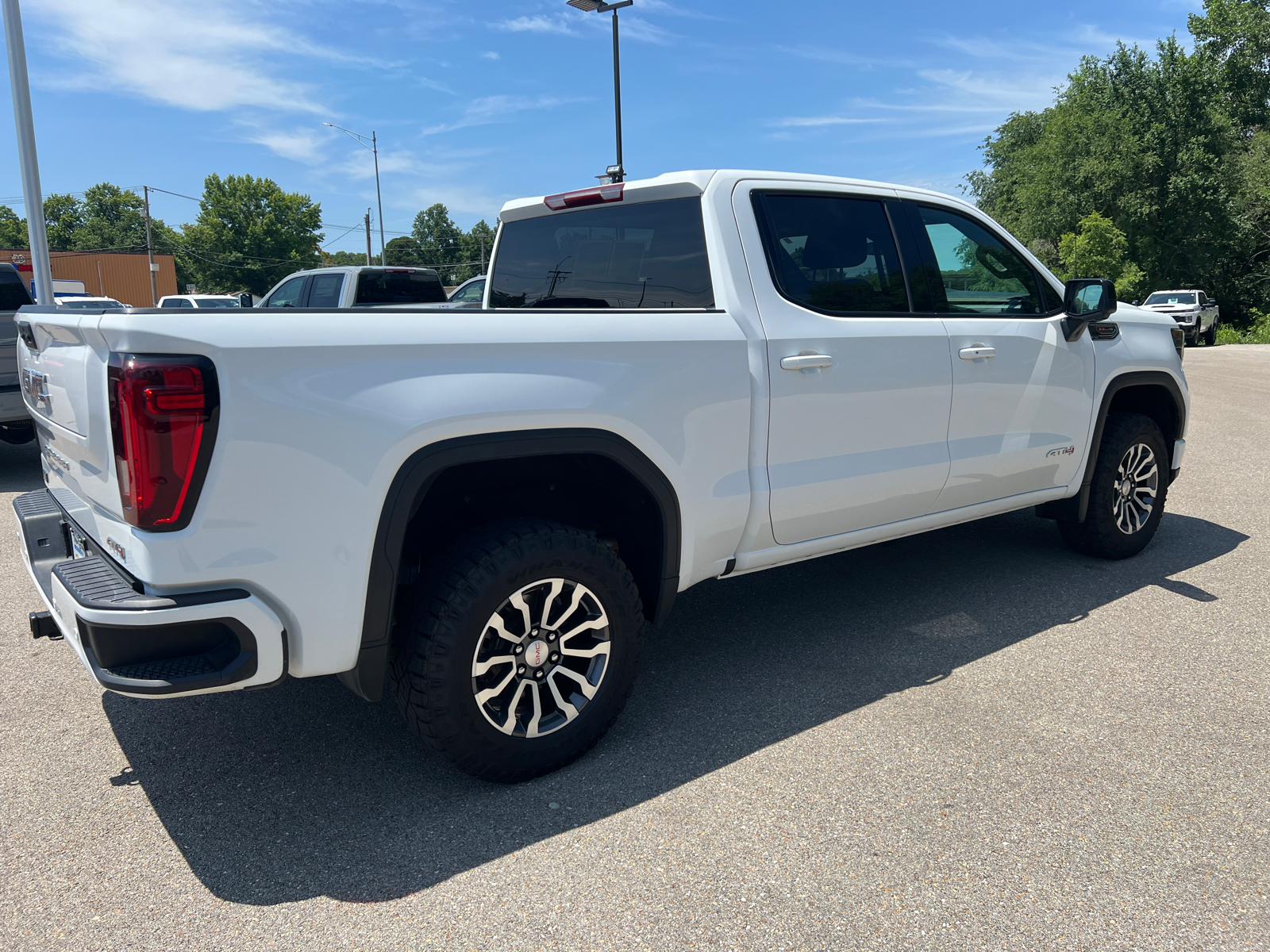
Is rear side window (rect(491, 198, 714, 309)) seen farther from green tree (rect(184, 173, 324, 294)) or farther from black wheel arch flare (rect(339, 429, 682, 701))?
green tree (rect(184, 173, 324, 294))

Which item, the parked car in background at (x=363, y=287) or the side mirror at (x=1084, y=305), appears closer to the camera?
the side mirror at (x=1084, y=305)

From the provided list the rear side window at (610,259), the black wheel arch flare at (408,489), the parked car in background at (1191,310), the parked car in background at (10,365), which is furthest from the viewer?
the parked car in background at (1191,310)

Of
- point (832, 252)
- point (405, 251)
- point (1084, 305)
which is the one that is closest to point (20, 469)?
point (832, 252)

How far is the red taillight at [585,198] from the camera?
3709 mm

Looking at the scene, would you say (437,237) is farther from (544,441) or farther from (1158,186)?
(544,441)

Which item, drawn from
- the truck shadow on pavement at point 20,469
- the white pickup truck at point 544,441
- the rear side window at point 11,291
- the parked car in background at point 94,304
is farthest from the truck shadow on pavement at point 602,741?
the rear side window at point 11,291

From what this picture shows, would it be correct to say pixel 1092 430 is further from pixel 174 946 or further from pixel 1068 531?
pixel 174 946

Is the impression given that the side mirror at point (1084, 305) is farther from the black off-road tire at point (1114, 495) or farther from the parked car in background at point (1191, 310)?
the parked car in background at point (1191, 310)

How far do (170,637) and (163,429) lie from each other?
52 cm

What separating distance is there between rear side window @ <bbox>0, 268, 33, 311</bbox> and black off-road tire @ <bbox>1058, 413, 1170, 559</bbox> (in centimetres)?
886

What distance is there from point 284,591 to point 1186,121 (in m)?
45.2

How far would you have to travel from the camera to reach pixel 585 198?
3818 millimetres

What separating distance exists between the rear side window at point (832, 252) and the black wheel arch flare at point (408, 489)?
1.09m

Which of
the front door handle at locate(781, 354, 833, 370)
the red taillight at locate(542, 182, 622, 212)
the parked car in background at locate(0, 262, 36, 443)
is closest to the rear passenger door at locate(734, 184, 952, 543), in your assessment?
the front door handle at locate(781, 354, 833, 370)
